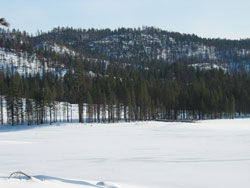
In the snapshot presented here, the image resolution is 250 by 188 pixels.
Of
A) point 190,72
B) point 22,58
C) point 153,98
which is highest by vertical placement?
point 22,58

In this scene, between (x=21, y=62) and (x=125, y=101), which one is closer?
(x=125, y=101)

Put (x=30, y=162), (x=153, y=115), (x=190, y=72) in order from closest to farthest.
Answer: (x=30, y=162)
(x=153, y=115)
(x=190, y=72)

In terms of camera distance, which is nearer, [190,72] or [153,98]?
[153,98]

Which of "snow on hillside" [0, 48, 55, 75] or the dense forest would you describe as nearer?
the dense forest

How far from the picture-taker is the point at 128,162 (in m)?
12.9

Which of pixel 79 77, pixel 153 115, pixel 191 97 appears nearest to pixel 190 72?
pixel 191 97

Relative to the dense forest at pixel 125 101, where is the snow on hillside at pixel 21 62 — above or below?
above

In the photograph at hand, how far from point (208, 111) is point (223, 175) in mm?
68298

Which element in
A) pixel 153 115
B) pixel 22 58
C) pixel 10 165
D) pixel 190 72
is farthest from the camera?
pixel 22 58

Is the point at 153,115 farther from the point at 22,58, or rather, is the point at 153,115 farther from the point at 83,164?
the point at 22,58

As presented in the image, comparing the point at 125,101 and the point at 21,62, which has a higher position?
the point at 21,62

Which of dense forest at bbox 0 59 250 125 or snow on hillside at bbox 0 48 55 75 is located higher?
snow on hillside at bbox 0 48 55 75

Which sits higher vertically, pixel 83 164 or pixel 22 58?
pixel 22 58

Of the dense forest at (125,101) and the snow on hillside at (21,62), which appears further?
the snow on hillside at (21,62)
